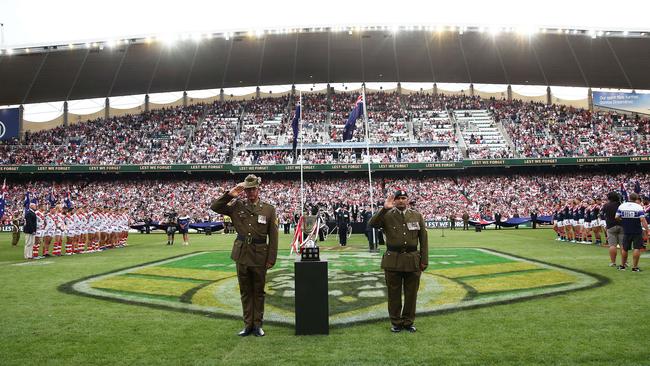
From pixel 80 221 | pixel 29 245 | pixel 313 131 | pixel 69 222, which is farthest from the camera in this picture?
pixel 313 131

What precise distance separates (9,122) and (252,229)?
199ft

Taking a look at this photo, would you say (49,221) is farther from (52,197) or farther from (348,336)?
(52,197)

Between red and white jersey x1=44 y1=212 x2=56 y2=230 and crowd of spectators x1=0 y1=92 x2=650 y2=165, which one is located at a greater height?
crowd of spectators x1=0 y1=92 x2=650 y2=165

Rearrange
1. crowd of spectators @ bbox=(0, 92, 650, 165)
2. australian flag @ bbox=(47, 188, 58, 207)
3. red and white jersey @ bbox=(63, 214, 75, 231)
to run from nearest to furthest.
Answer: red and white jersey @ bbox=(63, 214, 75, 231)
australian flag @ bbox=(47, 188, 58, 207)
crowd of spectators @ bbox=(0, 92, 650, 165)

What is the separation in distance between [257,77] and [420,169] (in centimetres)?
2443

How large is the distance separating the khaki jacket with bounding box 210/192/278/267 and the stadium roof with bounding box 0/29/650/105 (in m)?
47.1

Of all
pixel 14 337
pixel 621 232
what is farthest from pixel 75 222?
pixel 621 232

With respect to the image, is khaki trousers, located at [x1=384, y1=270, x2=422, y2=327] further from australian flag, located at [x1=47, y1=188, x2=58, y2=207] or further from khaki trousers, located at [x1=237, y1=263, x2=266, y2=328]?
australian flag, located at [x1=47, y1=188, x2=58, y2=207]

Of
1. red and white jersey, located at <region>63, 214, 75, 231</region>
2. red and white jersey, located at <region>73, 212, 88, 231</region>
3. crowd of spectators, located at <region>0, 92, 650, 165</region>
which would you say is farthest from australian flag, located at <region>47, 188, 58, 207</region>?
red and white jersey, located at <region>63, 214, 75, 231</region>

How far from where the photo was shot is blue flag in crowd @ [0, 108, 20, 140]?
179 ft

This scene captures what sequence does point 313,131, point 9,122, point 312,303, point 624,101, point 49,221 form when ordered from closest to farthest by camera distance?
point 312,303 < point 49,221 < point 313,131 < point 624,101 < point 9,122

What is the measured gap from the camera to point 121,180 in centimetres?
4972

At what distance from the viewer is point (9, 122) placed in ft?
180

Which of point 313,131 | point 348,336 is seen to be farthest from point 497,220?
point 348,336
